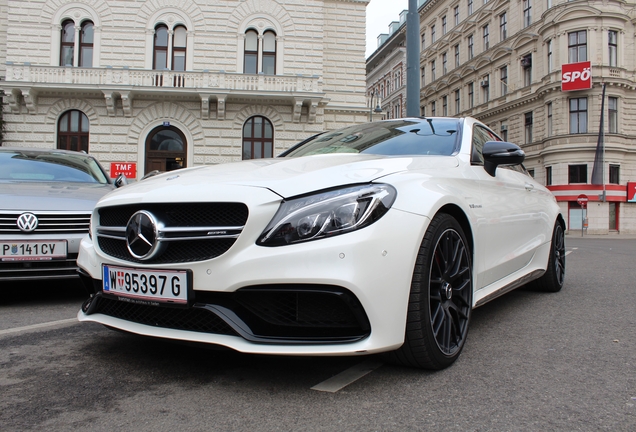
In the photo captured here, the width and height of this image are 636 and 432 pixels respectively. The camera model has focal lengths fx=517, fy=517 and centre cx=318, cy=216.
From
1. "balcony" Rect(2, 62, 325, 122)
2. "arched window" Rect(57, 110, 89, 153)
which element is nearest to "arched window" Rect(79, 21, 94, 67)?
"balcony" Rect(2, 62, 325, 122)

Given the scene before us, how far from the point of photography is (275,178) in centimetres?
217

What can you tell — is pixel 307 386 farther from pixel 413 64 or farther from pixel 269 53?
pixel 269 53

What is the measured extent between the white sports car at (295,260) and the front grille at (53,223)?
1354 mm

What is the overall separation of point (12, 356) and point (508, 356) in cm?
239

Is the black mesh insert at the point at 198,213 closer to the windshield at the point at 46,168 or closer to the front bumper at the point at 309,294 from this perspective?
the front bumper at the point at 309,294

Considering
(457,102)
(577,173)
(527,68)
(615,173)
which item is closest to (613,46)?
(527,68)

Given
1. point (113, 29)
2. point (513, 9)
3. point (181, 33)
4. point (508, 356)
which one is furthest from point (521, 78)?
point (508, 356)

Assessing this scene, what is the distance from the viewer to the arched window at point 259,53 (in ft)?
70.5

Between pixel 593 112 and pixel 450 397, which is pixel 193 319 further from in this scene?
pixel 593 112

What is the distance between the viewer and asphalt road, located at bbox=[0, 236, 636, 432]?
5.66ft


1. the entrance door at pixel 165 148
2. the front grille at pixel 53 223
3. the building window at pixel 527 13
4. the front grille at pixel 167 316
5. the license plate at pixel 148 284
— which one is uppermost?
the building window at pixel 527 13

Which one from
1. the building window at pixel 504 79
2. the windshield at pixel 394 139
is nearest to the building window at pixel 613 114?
the building window at pixel 504 79

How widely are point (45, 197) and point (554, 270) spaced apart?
4.21 m

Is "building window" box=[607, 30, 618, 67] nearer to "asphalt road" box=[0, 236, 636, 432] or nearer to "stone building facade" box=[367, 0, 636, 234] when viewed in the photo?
"stone building facade" box=[367, 0, 636, 234]
